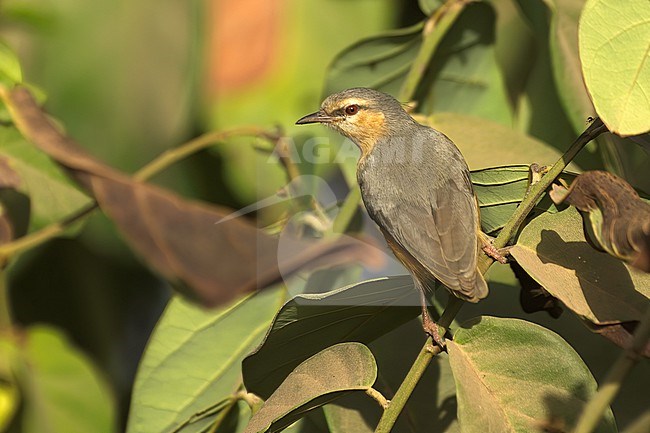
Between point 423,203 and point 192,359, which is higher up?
point 423,203

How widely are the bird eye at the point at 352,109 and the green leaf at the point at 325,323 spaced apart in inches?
19.3

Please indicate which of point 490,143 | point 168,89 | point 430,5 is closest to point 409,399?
point 490,143

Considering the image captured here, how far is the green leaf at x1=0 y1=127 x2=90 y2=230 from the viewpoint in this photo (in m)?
1.37

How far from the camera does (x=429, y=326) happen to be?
0.92 m

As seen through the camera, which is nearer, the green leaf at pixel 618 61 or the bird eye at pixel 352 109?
the green leaf at pixel 618 61

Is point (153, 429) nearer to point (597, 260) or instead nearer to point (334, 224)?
point (334, 224)

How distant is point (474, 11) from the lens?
1386 millimetres

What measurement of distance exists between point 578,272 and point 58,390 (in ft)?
2.88

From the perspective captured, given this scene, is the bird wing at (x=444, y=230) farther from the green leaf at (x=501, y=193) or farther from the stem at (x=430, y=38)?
the stem at (x=430, y=38)

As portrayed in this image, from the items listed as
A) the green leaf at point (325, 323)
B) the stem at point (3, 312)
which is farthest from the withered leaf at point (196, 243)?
the stem at point (3, 312)

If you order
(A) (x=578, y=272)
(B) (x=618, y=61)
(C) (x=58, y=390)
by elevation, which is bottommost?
(C) (x=58, y=390)

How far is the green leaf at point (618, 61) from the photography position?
859 millimetres

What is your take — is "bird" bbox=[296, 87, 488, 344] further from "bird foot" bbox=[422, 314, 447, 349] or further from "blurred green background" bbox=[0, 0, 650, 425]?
"blurred green background" bbox=[0, 0, 650, 425]

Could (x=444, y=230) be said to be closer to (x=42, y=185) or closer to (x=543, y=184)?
(x=543, y=184)
